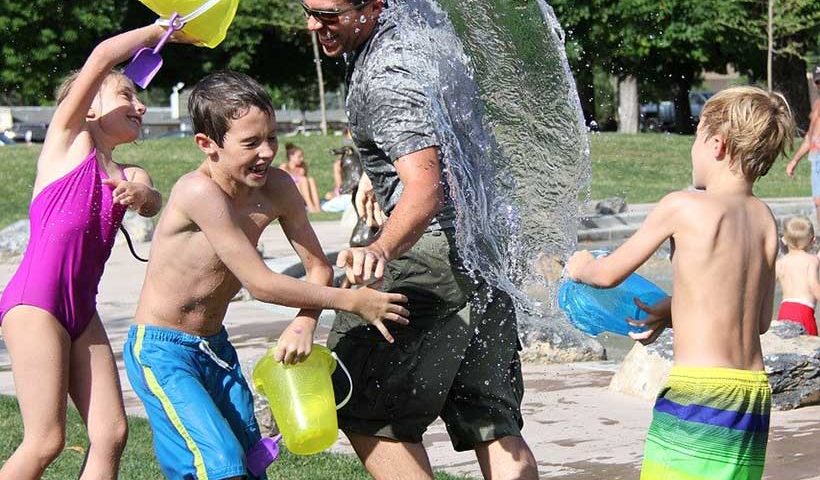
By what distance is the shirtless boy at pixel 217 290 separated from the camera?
3.82m

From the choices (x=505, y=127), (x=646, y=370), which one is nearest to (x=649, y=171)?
(x=646, y=370)

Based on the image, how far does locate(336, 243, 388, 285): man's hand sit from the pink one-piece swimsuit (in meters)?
1.14

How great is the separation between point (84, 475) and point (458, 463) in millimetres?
1806

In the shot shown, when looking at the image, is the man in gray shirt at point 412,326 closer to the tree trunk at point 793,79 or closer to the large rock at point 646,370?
the large rock at point 646,370

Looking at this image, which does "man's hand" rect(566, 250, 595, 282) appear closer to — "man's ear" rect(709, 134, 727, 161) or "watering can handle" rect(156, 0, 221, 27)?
"man's ear" rect(709, 134, 727, 161)

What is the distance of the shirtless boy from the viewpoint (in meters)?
3.82

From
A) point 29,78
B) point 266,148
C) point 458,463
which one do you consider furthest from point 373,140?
point 29,78

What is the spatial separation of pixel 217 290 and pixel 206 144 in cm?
44

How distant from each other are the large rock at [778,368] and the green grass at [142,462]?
1.77 m

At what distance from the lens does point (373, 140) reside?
391 centimetres

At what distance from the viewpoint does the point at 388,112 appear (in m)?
3.83

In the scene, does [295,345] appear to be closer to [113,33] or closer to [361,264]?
[361,264]

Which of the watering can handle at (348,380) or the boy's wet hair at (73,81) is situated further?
the boy's wet hair at (73,81)

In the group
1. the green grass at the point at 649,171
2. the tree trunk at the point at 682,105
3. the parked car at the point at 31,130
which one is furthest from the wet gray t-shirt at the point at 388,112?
the parked car at the point at 31,130
